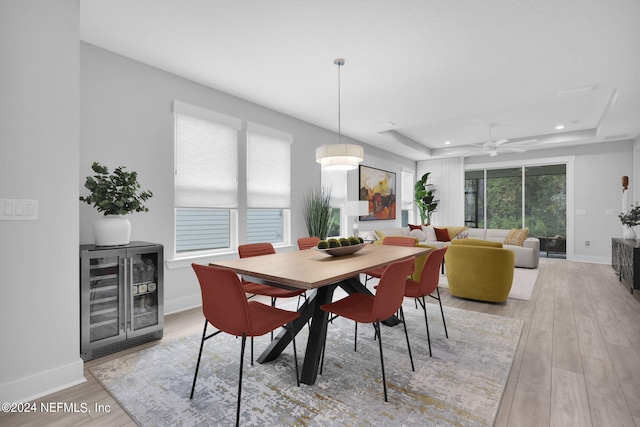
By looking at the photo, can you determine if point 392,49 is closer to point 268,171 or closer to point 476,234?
point 268,171

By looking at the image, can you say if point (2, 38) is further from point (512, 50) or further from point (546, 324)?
point (546, 324)

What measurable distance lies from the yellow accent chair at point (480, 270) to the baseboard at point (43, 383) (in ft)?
12.5

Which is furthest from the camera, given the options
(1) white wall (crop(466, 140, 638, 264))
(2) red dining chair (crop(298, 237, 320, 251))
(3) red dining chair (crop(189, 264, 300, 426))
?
(1) white wall (crop(466, 140, 638, 264))

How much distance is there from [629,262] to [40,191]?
6.35 m

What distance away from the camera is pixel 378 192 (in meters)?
7.21

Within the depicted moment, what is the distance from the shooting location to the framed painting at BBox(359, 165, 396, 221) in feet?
22.2

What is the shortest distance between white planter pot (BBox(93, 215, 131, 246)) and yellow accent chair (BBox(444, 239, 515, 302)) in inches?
141

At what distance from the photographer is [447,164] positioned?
864 cm

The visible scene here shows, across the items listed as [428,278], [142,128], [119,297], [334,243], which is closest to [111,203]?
[119,297]

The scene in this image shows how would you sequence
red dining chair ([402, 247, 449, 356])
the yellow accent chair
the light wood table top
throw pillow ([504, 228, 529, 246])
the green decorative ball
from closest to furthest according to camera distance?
1. the light wood table top
2. red dining chair ([402, 247, 449, 356])
3. the green decorative ball
4. the yellow accent chair
5. throw pillow ([504, 228, 529, 246])

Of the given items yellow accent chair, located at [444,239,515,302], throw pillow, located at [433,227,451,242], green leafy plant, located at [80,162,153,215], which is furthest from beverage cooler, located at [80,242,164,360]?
throw pillow, located at [433,227,451,242]

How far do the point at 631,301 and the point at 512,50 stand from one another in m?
3.45

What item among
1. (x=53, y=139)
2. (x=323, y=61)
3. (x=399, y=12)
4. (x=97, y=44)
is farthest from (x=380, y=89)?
(x=53, y=139)

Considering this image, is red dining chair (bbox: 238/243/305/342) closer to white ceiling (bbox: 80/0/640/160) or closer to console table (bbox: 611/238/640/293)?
white ceiling (bbox: 80/0/640/160)
